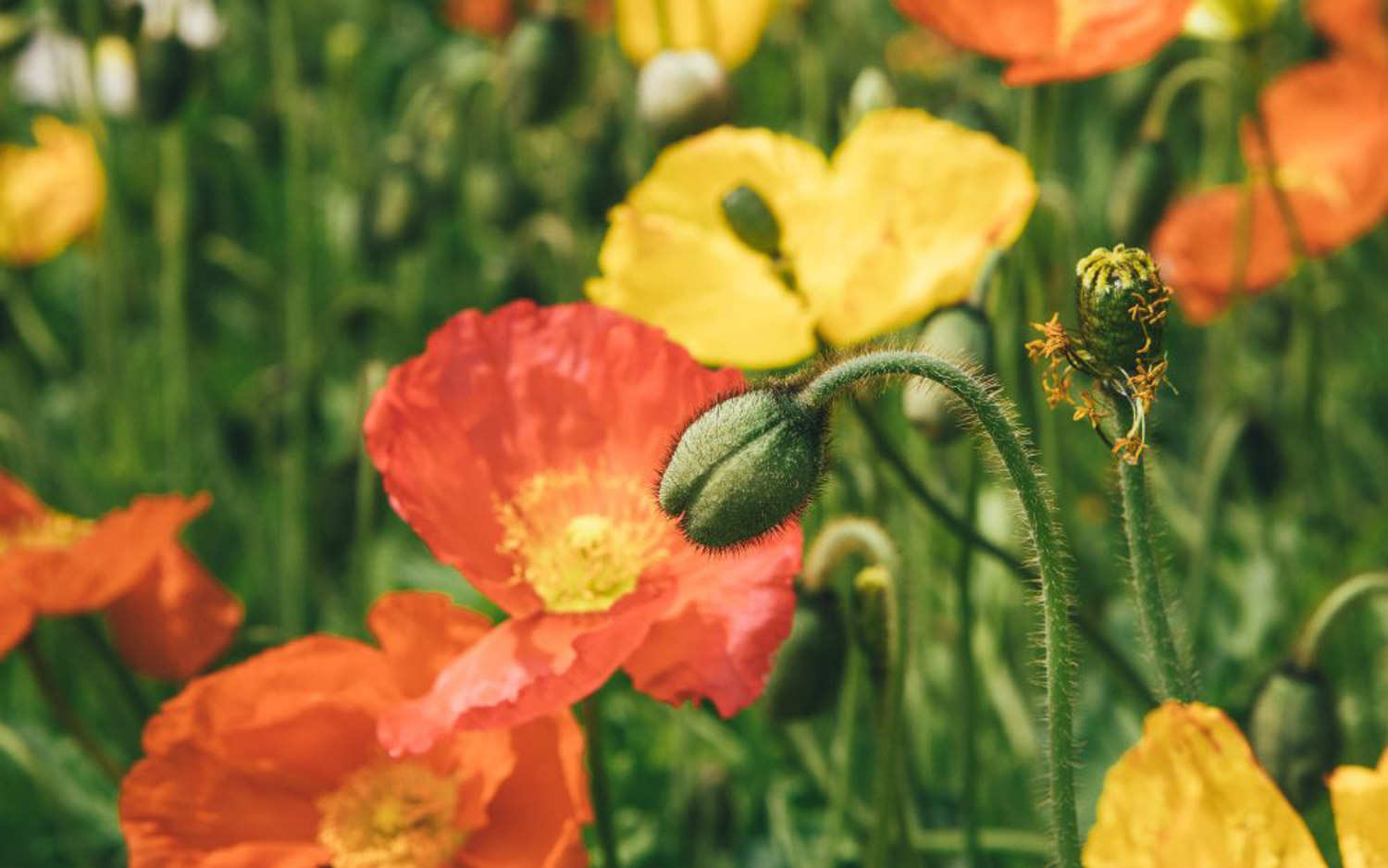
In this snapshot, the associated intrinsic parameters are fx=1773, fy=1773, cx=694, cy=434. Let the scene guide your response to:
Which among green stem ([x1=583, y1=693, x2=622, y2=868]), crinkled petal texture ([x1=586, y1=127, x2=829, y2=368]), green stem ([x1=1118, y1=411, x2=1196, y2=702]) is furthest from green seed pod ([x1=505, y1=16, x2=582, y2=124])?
green stem ([x1=1118, y1=411, x2=1196, y2=702])

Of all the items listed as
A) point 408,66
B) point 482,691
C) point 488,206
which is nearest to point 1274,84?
point 488,206

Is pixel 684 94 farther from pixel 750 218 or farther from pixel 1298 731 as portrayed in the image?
pixel 1298 731

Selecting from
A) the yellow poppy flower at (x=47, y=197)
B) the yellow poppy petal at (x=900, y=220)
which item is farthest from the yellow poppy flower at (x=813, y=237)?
the yellow poppy flower at (x=47, y=197)

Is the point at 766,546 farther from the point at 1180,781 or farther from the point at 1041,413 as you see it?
the point at 1041,413

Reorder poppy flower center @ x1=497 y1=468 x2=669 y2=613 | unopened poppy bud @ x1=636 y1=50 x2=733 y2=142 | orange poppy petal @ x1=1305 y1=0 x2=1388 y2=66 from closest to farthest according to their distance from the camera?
poppy flower center @ x1=497 y1=468 x2=669 y2=613 < unopened poppy bud @ x1=636 y1=50 x2=733 y2=142 < orange poppy petal @ x1=1305 y1=0 x2=1388 y2=66

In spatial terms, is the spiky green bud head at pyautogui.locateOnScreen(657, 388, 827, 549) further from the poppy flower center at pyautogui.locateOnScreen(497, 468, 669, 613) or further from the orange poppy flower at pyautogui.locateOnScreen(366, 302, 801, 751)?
the poppy flower center at pyautogui.locateOnScreen(497, 468, 669, 613)

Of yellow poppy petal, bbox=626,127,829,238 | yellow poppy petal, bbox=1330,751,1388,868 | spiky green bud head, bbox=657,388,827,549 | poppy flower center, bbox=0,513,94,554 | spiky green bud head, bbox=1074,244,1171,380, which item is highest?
spiky green bud head, bbox=1074,244,1171,380

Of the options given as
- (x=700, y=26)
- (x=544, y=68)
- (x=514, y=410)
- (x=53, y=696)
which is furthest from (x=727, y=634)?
(x=700, y=26)

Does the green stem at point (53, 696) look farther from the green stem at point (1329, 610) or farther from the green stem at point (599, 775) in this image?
the green stem at point (1329, 610)
